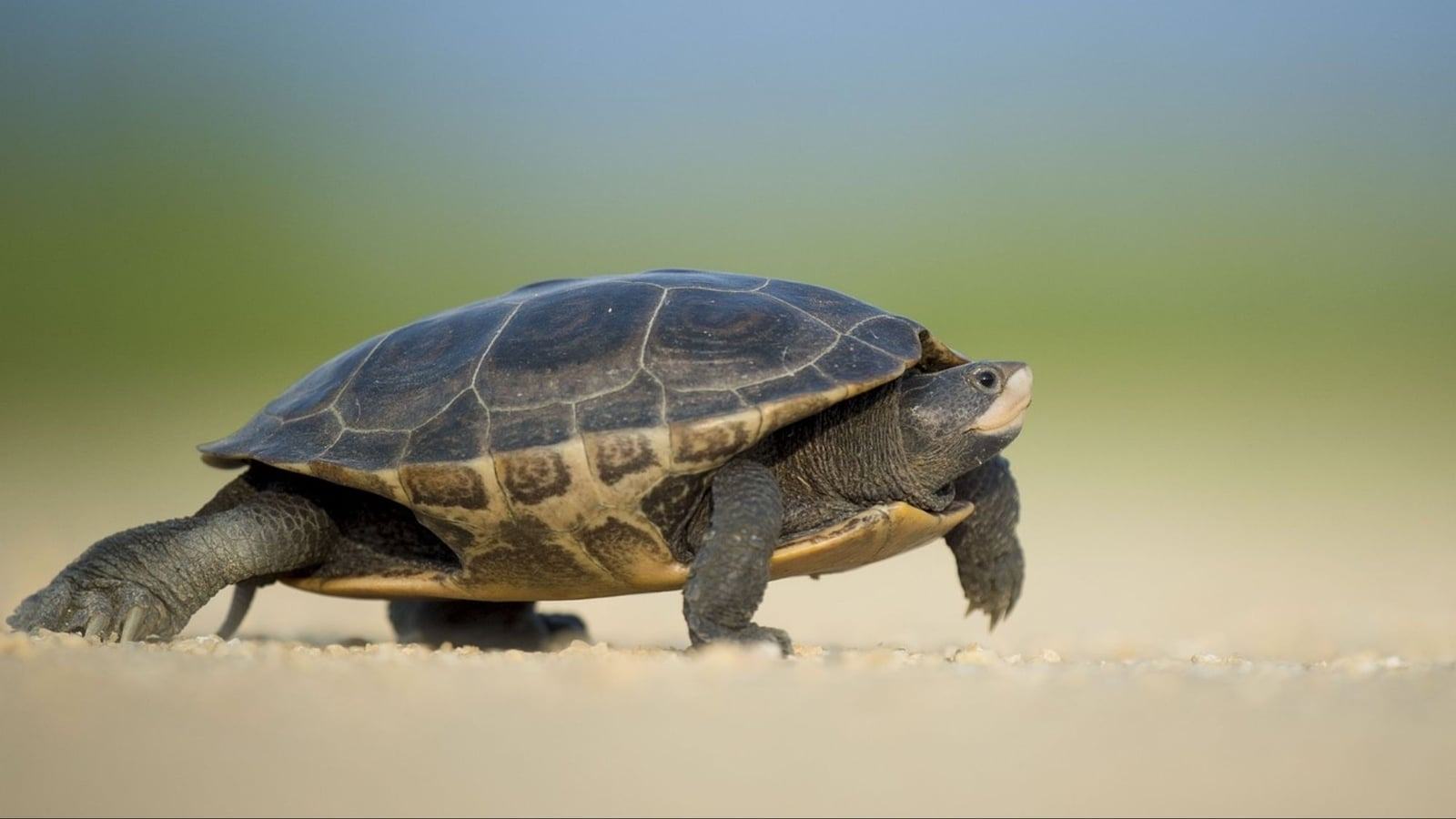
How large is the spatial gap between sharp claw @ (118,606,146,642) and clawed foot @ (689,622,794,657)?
224 cm

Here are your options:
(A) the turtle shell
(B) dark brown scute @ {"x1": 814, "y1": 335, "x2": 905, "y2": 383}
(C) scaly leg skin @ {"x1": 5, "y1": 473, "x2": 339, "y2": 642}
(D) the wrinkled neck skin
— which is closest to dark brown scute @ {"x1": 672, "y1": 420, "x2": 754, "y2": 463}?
(A) the turtle shell

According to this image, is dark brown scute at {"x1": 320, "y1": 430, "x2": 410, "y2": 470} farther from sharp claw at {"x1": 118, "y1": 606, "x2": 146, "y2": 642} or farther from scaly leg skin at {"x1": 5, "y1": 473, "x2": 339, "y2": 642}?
sharp claw at {"x1": 118, "y1": 606, "x2": 146, "y2": 642}

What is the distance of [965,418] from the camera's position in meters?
4.93

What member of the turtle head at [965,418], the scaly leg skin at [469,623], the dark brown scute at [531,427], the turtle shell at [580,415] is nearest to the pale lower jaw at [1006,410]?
the turtle head at [965,418]

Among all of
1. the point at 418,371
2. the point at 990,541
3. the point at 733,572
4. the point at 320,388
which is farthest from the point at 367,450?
the point at 990,541

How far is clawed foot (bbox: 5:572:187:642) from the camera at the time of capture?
465 centimetres

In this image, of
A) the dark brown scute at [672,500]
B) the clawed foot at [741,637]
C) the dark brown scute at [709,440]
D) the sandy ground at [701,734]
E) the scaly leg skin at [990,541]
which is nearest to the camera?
the sandy ground at [701,734]

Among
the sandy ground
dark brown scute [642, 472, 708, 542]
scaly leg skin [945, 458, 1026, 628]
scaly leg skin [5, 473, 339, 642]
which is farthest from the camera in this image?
scaly leg skin [945, 458, 1026, 628]

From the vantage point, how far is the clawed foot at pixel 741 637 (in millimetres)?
4117

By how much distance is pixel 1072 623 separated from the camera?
26.5 feet

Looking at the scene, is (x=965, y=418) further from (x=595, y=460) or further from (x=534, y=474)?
(x=534, y=474)

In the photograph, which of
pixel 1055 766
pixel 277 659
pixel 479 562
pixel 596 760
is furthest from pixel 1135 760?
pixel 479 562

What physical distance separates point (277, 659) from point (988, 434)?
2771 millimetres

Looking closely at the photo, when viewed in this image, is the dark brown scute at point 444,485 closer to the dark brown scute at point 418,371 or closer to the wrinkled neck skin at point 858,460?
the dark brown scute at point 418,371
